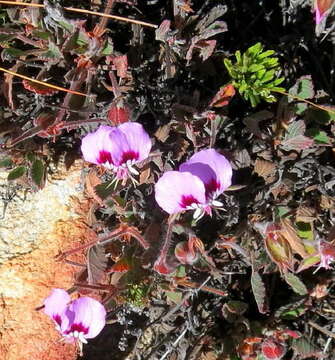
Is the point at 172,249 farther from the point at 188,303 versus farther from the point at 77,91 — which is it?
the point at 77,91

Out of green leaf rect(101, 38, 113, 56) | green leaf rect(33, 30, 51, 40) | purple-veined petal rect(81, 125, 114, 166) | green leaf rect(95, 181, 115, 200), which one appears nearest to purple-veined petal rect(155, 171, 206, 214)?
purple-veined petal rect(81, 125, 114, 166)

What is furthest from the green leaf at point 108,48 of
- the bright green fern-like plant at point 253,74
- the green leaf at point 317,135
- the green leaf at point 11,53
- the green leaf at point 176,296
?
the green leaf at point 176,296

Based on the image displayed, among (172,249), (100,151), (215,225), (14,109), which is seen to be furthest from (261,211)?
(14,109)

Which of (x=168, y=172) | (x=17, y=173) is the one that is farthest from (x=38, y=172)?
(x=168, y=172)

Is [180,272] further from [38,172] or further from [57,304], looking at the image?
[38,172]

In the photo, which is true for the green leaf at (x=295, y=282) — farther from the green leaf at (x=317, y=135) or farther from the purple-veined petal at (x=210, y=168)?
the purple-veined petal at (x=210, y=168)

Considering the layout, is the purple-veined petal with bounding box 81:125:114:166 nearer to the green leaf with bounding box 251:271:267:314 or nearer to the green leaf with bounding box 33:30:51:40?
the green leaf with bounding box 33:30:51:40
